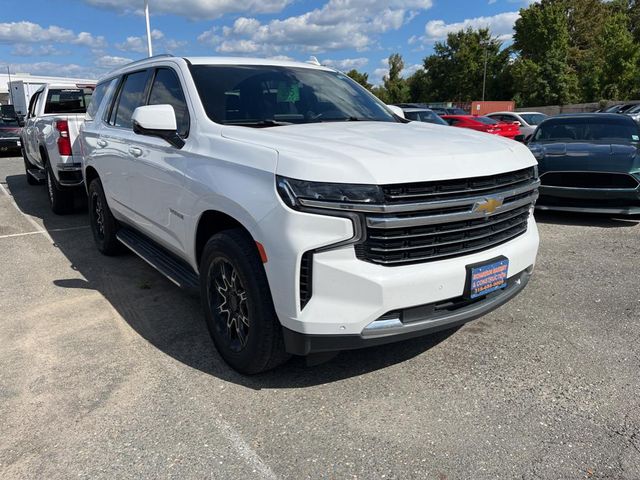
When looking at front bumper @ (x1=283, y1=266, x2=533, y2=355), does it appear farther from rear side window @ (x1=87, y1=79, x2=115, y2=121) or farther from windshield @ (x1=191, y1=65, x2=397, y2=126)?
rear side window @ (x1=87, y1=79, x2=115, y2=121)

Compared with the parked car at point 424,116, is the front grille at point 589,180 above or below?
below

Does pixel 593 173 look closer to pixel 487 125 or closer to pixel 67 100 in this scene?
pixel 67 100

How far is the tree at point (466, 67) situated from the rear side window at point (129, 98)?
225 ft

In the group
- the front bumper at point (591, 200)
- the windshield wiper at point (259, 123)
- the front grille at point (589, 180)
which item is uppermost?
the windshield wiper at point (259, 123)

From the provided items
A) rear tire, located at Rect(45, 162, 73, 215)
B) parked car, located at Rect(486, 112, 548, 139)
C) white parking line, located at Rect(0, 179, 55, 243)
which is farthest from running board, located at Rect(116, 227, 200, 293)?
parked car, located at Rect(486, 112, 548, 139)

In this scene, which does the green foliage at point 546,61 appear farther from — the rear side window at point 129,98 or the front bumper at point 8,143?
the rear side window at point 129,98

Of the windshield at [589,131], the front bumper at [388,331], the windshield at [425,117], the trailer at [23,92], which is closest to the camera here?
the front bumper at [388,331]

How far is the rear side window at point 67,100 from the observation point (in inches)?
387

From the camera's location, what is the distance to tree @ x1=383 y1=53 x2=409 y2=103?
8506 cm

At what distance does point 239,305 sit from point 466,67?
76201 mm

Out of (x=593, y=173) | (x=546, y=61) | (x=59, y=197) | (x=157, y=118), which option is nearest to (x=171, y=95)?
(x=157, y=118)

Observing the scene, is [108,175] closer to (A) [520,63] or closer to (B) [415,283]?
→ (B) [415,283]

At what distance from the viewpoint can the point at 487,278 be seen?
9.57ft

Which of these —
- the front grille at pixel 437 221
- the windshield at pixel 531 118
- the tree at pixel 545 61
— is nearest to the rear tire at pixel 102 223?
the front grille at pixel 437 221
